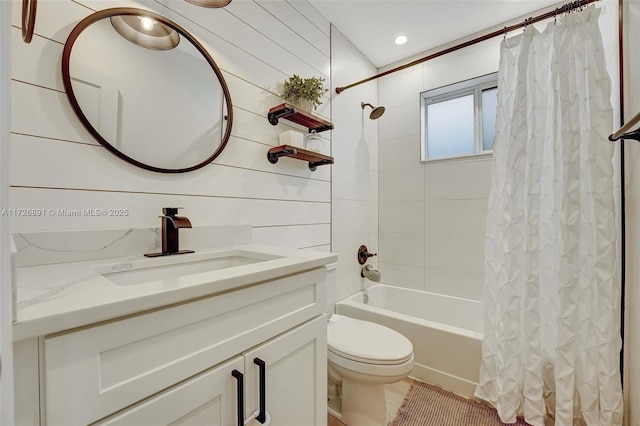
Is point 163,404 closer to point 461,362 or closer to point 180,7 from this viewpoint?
point 180,7

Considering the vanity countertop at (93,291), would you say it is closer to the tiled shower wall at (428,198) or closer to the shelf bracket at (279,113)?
the shelf bracket at (279,113)

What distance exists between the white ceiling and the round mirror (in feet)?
3.77

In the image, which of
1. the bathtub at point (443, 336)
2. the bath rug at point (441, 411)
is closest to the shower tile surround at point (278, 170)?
the bathtub at point (443, 336)

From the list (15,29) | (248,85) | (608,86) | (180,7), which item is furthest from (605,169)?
(15,29)

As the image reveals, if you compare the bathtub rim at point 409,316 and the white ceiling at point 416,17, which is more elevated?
the white ceiling at point 416,17

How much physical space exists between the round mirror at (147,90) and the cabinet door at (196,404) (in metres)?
0.81

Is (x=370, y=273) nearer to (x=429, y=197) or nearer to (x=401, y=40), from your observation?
(x=429, y=197)

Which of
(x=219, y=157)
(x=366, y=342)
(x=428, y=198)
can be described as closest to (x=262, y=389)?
(x=366, y=342)

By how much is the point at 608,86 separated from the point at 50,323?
82.1 inches

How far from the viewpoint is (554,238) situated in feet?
4.53

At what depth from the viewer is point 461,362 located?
65.0 inches

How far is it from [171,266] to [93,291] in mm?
424

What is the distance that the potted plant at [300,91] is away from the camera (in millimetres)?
1582

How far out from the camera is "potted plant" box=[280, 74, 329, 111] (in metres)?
1.58
